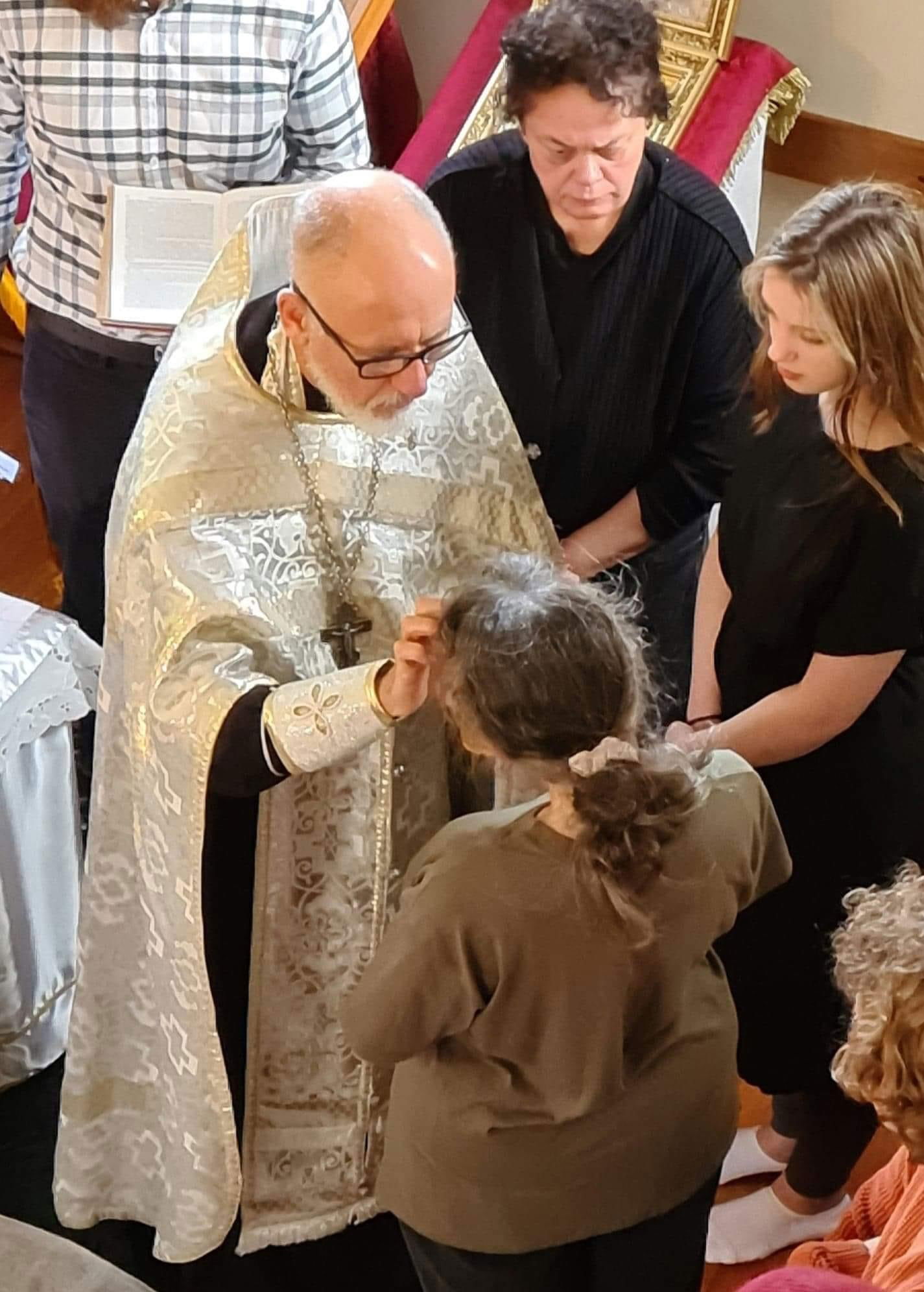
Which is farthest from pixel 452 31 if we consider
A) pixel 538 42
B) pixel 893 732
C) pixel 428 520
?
pixel 893 732

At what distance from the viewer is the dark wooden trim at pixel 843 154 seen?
2.39 metres

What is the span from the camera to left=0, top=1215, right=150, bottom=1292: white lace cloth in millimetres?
1418

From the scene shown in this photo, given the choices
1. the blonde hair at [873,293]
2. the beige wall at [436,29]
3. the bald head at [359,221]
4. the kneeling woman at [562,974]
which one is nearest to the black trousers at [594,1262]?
the kneeling woman at [562,974]

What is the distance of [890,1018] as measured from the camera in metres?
1.02

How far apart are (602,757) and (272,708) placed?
1.12 feet

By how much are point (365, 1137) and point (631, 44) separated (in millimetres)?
1260

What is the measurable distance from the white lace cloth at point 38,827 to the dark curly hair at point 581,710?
81cm

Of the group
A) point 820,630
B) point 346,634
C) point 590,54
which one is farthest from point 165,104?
point 820,630

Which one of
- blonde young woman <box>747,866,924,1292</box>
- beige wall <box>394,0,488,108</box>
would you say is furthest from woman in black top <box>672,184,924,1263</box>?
beige wall <box>394,0,488,108</box>

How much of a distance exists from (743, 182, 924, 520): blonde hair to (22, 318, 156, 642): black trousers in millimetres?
1101

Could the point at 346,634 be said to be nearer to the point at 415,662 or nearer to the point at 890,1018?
the point at 415,662

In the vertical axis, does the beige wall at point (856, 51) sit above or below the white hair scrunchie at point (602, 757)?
above

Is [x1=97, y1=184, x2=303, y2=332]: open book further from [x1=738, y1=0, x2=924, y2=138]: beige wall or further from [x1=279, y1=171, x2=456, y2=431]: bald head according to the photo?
[x1=738, y1=0, x2=924, y2=138]: beige wall

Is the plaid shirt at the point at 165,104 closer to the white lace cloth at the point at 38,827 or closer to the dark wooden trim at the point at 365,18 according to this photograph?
the white lace cloth at the point at 38,827
